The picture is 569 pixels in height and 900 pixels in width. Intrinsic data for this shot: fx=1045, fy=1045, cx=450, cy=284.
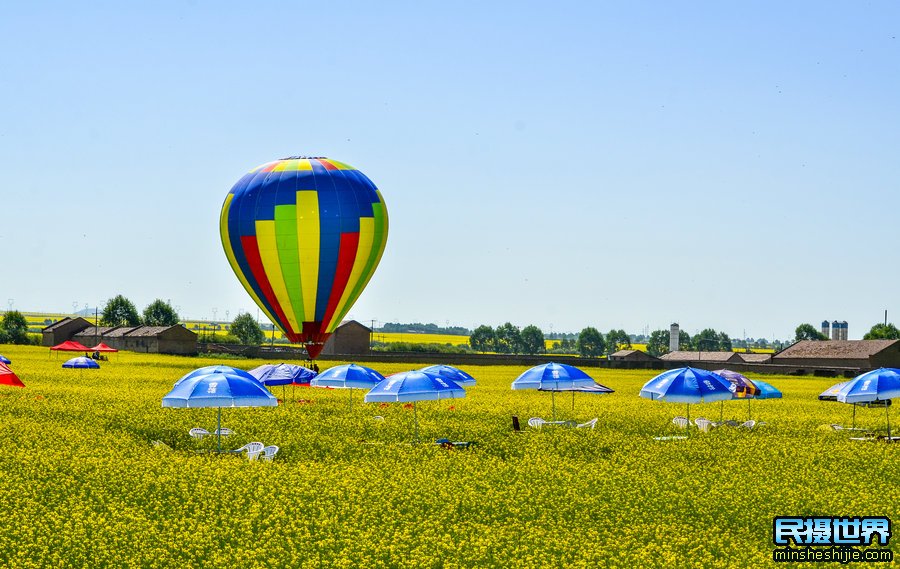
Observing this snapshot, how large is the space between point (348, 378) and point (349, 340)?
8604 centimetres

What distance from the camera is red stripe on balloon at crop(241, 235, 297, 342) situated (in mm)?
49688

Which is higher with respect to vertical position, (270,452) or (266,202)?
(266,202)

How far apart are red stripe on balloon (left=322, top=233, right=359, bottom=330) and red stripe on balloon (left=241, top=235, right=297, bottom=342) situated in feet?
6.00

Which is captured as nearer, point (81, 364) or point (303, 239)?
point (303, 239)

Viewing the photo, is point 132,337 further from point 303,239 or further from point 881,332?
point 881,332

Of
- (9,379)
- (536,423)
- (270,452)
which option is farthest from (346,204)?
(270,452)

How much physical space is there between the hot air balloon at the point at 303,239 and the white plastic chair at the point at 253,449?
22.0 m

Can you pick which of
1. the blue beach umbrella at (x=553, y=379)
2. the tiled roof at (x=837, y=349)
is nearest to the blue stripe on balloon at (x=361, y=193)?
the blue beach umbrella at (x=553, y=379)

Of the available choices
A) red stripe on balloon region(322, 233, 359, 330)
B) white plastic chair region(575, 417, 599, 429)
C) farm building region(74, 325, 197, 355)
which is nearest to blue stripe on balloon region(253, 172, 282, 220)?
red stripe on balloon region(322, 233, 359, 330)

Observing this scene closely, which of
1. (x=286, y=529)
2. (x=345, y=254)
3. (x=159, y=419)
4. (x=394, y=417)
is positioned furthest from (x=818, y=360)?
(x=286, y=529)

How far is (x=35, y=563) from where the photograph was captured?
633 inches

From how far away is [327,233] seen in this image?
49188mm

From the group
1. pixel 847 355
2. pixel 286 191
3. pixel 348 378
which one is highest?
pixel 286 191

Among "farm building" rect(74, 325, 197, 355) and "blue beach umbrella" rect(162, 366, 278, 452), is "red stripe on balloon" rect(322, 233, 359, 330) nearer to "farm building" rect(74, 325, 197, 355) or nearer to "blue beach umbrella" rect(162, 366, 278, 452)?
"blue beach umbrella" rect(162, 366, 278, 452)
